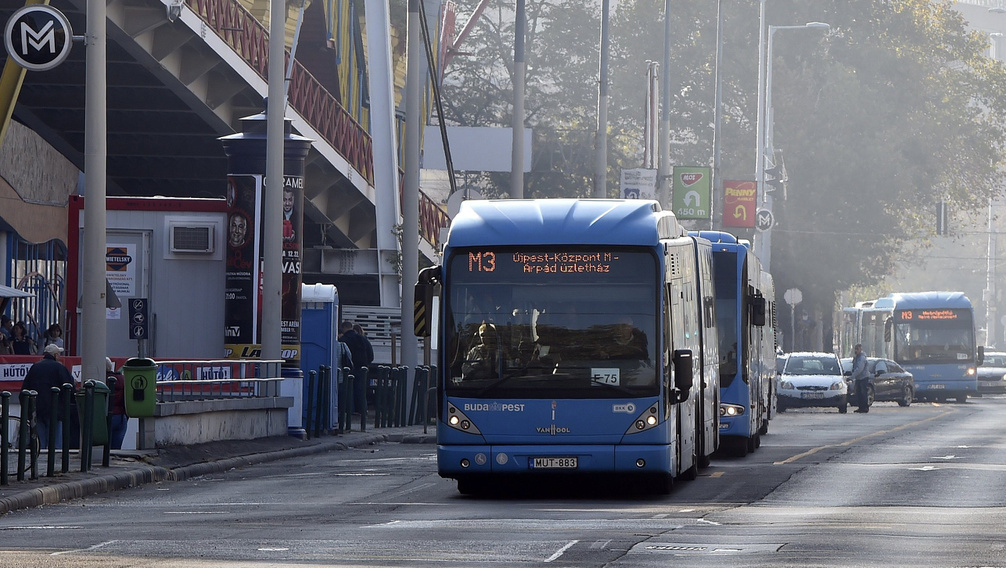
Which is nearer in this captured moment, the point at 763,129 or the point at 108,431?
the point at 108,431

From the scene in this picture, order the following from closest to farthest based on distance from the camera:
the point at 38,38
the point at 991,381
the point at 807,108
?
1. the point at 38,38
2. the point at 991,381
3. the point at 807,108

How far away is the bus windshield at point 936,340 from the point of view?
54125 mm

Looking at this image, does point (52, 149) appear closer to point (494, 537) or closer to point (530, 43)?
point (494, 537)

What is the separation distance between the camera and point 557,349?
1633 centimetres

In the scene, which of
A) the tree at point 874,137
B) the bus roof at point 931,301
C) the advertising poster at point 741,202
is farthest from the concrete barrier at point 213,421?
the tree at point 874,137

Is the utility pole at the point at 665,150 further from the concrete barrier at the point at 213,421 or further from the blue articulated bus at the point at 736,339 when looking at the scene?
the concrete barrier at the point at 213,421

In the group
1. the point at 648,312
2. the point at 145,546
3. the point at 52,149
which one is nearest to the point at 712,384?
the point at 648,312

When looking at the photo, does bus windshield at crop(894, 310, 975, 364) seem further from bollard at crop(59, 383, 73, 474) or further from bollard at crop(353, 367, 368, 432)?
bollard at crop(59, 383, 73, 474)

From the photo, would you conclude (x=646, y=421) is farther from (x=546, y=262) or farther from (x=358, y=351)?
(x=358, y=351)

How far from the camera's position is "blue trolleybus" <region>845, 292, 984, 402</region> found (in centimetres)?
5412

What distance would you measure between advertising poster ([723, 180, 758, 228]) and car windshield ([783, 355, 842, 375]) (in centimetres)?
1456

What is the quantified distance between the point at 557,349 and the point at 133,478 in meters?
5.48

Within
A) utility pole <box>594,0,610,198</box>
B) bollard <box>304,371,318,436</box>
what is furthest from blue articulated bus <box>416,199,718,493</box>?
utility pole <box>594,0,610,198</box>

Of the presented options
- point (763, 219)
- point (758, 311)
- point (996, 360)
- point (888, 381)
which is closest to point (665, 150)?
point (763, 219)
